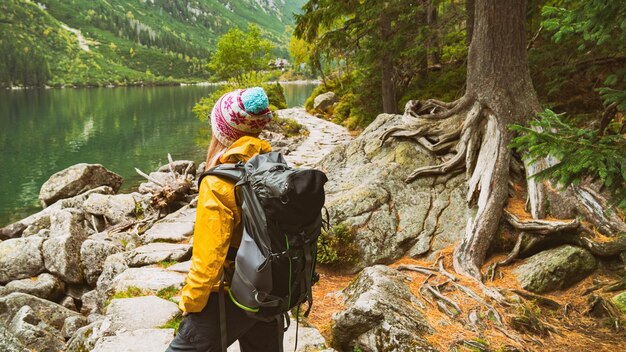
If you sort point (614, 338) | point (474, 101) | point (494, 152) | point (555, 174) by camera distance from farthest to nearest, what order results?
point (474, 101)
point (494, 152)
point (614, 338)
point (555, 174)

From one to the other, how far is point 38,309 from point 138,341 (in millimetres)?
4311

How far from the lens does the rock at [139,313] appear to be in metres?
4.82

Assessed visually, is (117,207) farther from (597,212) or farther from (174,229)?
(597,212)

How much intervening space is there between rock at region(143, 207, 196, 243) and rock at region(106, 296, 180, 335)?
327 cm

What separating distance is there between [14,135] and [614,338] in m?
45.1

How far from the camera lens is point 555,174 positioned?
3572mm

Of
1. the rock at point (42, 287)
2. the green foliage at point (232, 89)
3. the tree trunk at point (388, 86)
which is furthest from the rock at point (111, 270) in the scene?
the green foliage at point (232, 89)

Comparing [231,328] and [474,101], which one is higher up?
[474,101]

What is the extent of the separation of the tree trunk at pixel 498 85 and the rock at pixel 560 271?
1139 mm

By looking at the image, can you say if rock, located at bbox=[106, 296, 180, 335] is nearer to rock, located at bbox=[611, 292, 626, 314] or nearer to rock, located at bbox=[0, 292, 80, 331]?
rock, located at bbox=[0, 292, 80, 331]

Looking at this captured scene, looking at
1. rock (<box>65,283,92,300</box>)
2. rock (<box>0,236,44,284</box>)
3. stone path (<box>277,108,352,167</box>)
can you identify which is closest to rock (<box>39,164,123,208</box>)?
rock (<box>0,236,44,284</box>)

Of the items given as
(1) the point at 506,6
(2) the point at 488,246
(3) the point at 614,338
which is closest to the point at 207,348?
(3) the point at 614,338

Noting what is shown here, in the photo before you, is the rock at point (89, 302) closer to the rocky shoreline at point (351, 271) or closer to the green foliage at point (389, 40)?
the rocky shoreline at point (351, 271)

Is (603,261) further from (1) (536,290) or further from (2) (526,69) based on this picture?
(2) (526,69)
